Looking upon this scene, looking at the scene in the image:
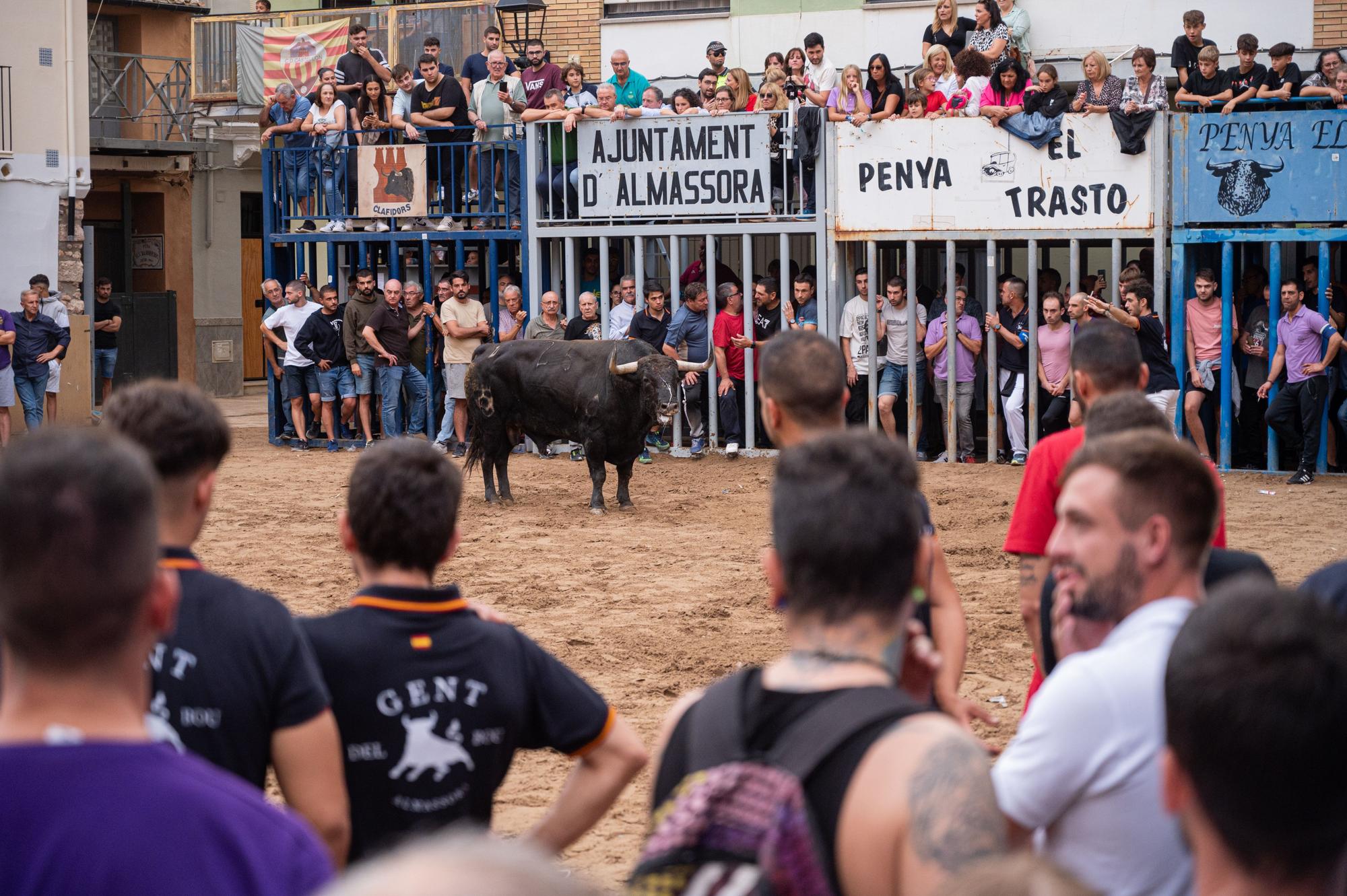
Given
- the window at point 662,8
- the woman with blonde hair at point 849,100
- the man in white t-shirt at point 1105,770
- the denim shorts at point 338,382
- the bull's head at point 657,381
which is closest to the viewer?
the man in white t-shirt at point 1105,770

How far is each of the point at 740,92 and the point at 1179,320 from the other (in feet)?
17.4

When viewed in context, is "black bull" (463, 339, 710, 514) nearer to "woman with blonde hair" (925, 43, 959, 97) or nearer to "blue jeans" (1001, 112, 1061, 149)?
"blue jeans" (1001, 112, 1061, 149)

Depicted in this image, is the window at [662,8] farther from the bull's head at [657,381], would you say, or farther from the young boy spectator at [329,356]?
the bull's head at [657,381]

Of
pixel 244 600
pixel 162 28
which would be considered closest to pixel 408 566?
pixel 244 600

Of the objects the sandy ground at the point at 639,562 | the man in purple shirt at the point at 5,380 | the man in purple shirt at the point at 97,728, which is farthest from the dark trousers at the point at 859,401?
the man in purple shirt at the point at 97,728

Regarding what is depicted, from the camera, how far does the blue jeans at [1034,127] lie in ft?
49.5

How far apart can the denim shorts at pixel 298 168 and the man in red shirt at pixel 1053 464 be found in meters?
14.9

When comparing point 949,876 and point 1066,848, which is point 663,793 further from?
point 1066,848

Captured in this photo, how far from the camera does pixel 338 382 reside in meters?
18.2

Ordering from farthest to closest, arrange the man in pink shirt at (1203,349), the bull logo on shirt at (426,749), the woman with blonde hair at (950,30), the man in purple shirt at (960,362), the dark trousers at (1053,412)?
1. the woman with blonde hair at (950,30)
2. the man in purple shirt at (960,362)
3. the dark trousers at (1053,412)
4. the man in pink shirt at (1203,349)
5. the bull logo on shirt at (426,749)

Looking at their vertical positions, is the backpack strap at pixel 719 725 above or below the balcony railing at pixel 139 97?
below

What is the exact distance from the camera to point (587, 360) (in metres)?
14.2

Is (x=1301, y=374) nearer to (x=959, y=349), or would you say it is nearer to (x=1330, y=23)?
(x=959, y=349)

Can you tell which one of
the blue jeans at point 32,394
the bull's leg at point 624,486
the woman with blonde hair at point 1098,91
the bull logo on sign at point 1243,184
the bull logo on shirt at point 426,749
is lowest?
the bull's leg at point 624,486
